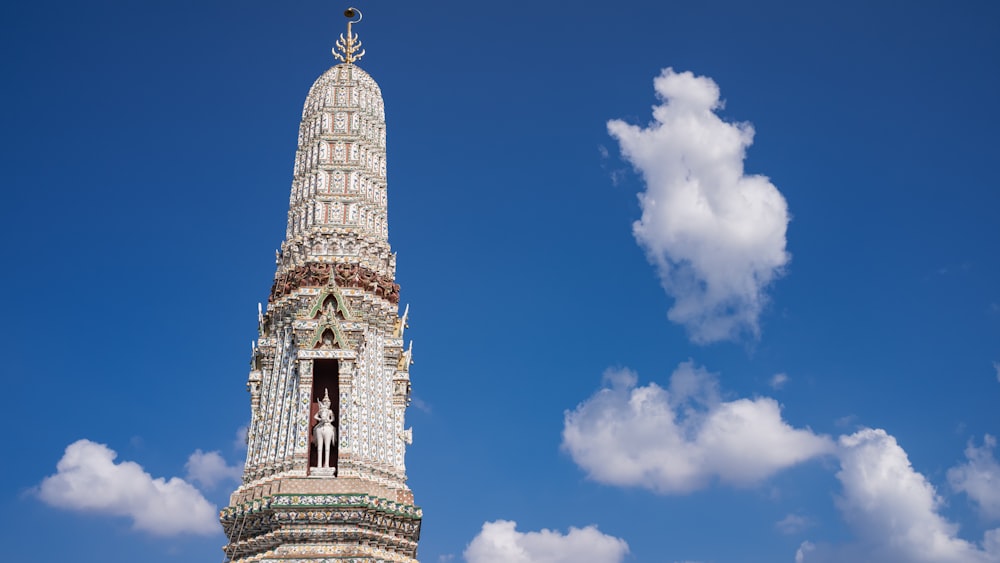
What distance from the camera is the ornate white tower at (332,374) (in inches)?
1345

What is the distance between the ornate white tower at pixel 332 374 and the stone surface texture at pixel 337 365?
0.14ft

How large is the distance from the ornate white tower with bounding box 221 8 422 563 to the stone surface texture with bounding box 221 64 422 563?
0.04 meters

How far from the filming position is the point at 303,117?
42406mm

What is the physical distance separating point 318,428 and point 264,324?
5.36 metres

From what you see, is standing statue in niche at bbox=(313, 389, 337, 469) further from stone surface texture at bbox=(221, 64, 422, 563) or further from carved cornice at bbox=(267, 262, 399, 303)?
carved cornice at bbox=(267, 262, 399, 303)

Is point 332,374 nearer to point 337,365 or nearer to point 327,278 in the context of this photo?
point 337,365

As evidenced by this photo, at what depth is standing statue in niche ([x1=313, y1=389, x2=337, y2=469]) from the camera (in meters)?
35.8

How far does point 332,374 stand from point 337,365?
432 millimetres

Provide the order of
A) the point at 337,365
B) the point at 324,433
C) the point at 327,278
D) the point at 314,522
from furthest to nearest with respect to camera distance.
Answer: the point at 327,278, the point at 337,365, the point at 324,433, the point at 314,522

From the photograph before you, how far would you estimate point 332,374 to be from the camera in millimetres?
37812

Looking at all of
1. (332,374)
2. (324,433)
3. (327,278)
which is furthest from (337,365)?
(327,278)

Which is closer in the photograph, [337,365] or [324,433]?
[324,433]

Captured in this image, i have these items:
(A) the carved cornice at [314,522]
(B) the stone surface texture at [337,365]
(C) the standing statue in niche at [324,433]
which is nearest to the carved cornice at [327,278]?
(B) the stone surface texture at [337,365]

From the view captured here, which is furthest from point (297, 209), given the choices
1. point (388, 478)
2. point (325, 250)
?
point (388, 478)
